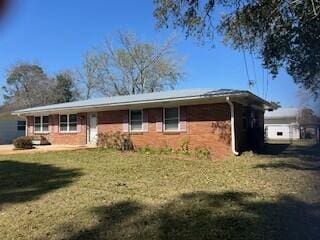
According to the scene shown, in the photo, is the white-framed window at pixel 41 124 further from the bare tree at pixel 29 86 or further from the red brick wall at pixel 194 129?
the bare tree at pixel 29 86

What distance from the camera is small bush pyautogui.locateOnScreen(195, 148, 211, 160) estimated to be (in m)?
18.1

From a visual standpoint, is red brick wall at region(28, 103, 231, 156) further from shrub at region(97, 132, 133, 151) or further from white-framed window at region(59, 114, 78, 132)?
white-framed window at region(59, 114, 78, 132)

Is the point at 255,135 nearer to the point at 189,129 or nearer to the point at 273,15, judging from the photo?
the point at 189,129

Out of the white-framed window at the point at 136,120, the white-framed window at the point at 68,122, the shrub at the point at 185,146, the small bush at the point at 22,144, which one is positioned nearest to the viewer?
the shrub at the point at 185,146

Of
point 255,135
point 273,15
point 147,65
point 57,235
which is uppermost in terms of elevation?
point 147,65

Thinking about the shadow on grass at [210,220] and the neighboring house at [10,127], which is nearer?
the shadow on grass at [210,220]

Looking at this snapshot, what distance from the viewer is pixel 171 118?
2023cm

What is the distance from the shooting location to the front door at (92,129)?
24.8 m

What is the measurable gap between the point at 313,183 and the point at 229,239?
5227 mm

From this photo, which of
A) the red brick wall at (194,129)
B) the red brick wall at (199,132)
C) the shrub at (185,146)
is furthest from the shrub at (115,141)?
the shrub at (185,146)

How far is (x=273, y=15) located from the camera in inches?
475

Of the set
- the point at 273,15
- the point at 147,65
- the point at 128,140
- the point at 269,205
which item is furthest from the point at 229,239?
the point at 147,65

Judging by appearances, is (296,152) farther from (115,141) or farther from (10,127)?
(10,127)

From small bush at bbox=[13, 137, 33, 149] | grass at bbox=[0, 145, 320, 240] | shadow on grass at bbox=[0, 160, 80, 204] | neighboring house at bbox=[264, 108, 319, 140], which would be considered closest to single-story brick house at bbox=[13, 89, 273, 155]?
small bush at bbox=[13, 137, 33, 149]
